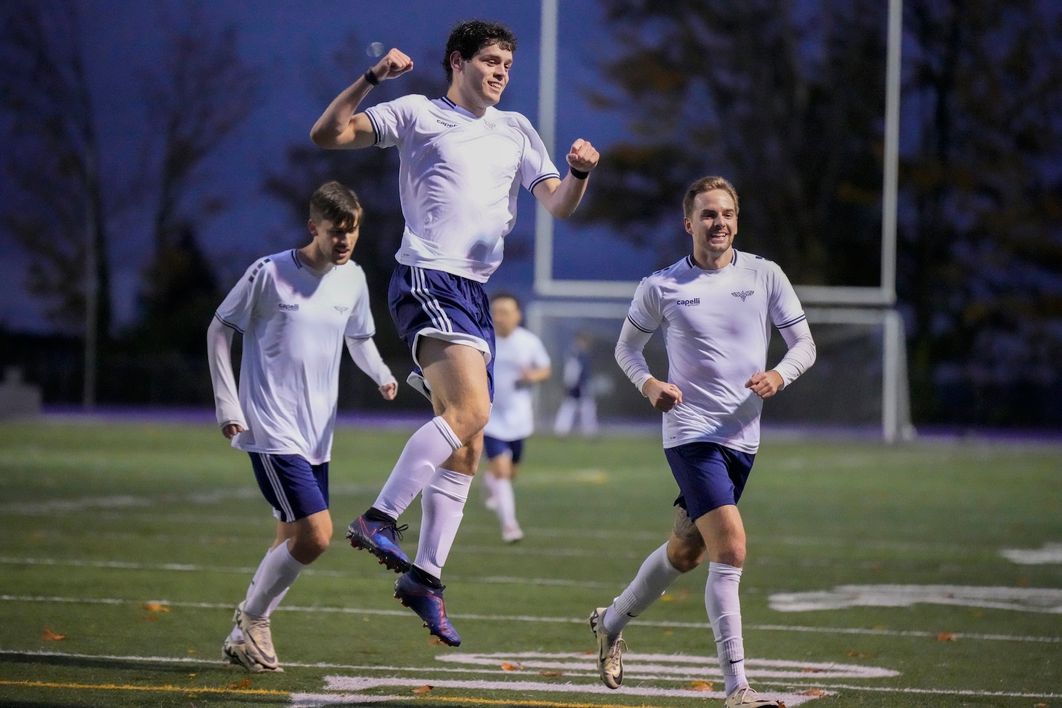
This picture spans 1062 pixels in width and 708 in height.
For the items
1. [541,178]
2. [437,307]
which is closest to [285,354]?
[437,307]

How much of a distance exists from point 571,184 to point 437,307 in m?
0.77

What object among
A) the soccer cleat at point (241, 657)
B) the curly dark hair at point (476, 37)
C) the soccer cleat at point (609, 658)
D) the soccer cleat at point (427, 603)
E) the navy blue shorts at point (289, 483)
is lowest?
the soccer cleat at point (241, 657)

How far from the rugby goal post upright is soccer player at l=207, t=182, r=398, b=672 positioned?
2502cm

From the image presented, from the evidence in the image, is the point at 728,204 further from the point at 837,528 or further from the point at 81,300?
the point at 81,300

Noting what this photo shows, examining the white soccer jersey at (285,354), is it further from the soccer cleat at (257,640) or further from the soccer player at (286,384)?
the soccer cleat at (257,640)

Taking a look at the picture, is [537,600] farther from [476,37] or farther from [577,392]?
[577,392]

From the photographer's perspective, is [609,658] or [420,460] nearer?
[420,460]

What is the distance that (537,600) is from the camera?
34.4ft

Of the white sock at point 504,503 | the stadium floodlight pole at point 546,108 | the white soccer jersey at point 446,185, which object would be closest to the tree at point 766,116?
the stadium floodlight pole at point 546,108

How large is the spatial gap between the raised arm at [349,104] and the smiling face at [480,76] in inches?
20.1

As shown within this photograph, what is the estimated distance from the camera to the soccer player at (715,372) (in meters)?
6.82

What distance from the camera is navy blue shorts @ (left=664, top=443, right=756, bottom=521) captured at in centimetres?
682

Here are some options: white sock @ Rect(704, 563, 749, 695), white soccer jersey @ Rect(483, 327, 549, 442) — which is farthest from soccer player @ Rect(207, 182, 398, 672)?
white soccer jersey @ Rect(483, 327, 549, 442)

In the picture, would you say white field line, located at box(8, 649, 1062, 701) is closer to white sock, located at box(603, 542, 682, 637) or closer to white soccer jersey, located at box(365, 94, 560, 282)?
white sock, located at box(603, 542, 682, 637)
